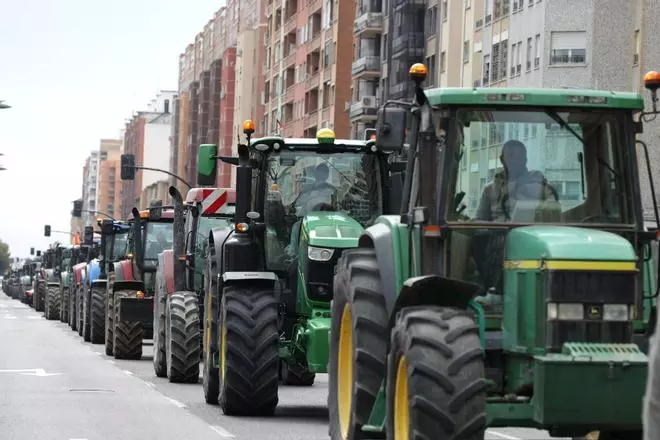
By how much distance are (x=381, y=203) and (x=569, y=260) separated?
26.1 ft

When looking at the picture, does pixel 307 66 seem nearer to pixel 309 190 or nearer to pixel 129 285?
pixel 129 285

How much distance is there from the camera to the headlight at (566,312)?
10.1 m

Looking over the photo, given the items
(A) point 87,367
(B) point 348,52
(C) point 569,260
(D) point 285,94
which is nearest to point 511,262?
(C) point 569,260

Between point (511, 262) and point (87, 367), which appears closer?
point (511, 262)

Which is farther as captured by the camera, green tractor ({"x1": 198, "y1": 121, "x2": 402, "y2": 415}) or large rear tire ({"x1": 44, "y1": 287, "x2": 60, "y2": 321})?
large rear tire ({"x1": 44, "y1": 287, "x2": 60, "y2": 321})

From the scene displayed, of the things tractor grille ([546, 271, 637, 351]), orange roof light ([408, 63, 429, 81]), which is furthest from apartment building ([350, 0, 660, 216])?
tractor grille ([546, 271, 637, 351])

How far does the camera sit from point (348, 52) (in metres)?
100

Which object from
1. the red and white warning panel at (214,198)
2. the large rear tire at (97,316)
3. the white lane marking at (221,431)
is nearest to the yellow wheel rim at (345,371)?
the white lane marking at (221,431)

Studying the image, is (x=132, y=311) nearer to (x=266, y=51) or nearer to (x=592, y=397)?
(x=592, y=397)

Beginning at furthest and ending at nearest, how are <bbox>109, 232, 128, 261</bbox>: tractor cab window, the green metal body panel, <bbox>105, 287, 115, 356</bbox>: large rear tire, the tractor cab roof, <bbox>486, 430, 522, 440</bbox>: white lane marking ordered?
<bbox>109, 232, 128, 261</bbox>: tractor cab window → <bbox>105, 287, 115, 356</bbox>: large rear tire → the tractor cab roof → <bbox>486, 430, 522, 440</bbox>: white lane marking → the green metal body panel

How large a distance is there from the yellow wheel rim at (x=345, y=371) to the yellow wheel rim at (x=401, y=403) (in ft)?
5.84

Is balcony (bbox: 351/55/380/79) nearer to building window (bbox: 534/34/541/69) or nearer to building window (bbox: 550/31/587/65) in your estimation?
building window (bbox: 534/34/541/69)

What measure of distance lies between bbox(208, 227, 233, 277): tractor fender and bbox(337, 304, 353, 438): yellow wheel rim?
5.60 m

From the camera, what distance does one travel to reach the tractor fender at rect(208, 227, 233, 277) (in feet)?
61.1
